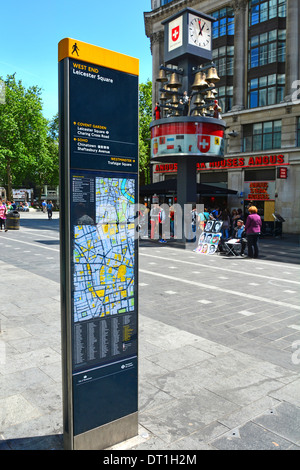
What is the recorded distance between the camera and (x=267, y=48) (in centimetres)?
2814

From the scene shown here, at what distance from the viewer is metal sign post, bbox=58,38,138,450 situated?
2633mm

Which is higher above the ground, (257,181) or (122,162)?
(257,181)

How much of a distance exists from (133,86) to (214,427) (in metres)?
2.99

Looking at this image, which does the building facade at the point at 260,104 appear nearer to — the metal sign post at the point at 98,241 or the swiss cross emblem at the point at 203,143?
the swiss cross emblem at the point at 203,143

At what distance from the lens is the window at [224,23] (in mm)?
30891

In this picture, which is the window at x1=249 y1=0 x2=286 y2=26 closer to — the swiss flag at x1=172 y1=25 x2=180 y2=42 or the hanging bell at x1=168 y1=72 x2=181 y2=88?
the swiss flag at x1=172 y1=25 x2=180 y2=42

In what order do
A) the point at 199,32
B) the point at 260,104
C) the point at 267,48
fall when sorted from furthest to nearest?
the point at 260,104, the point at 267,48, the point at 199,32

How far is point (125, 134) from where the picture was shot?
2.92 metres

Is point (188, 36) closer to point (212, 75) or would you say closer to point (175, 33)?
point (175, 33)

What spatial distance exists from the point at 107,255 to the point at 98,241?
0.48 ft

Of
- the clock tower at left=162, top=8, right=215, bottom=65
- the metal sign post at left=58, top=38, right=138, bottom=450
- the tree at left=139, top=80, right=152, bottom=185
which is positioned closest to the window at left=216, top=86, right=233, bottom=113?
the clock tower at left=162, top=8, right=215, bottom=65

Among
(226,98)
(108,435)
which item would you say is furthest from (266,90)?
(108,435)
